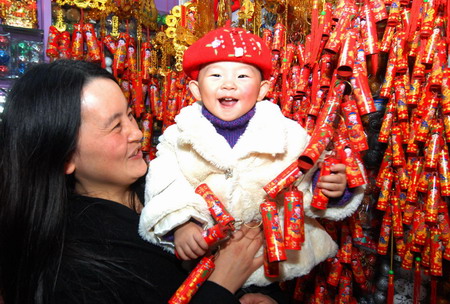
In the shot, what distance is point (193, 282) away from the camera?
2.98 ft

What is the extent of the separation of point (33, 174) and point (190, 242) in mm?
469

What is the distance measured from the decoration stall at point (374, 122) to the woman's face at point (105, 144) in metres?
0.40

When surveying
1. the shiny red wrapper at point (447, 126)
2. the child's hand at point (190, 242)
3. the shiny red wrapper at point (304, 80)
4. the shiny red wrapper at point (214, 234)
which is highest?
the shiny red wrapper at point (304, 80)

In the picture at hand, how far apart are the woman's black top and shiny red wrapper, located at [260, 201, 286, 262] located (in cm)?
18

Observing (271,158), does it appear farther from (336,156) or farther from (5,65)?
(5,65)

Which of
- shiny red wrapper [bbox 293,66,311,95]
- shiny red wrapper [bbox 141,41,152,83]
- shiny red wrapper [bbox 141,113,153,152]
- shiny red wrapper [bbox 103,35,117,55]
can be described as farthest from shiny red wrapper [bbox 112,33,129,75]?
shiny red wrapper [bbox 293,66,311,95]

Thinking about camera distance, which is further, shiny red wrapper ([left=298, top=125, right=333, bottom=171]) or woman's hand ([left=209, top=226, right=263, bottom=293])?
woman's hand ([left=209, top=226, right=263, bottom=293])

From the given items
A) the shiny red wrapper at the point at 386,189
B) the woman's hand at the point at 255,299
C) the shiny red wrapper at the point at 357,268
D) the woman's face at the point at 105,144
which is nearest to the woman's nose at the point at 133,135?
the woman's face at the point at 105,144

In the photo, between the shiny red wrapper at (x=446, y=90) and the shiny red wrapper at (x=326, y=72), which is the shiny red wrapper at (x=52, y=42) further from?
the shiny red wrapper at (x=446, y=90)

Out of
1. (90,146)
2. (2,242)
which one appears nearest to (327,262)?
(90,146)

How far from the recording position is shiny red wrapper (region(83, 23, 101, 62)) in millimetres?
2588

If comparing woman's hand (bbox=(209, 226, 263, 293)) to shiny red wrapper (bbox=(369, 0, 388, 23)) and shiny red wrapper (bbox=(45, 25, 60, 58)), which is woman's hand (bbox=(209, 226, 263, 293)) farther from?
shiny red wrapper (bbox=(45, 25, 60, 58))

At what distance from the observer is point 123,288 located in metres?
0.87

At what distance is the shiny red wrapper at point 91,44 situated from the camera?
259 centimetres
